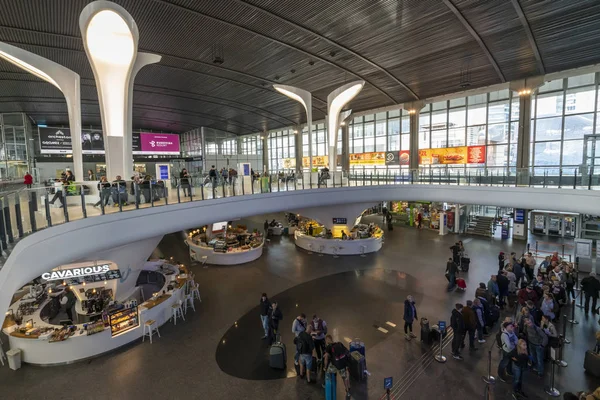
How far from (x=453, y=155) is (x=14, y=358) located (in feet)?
84.6

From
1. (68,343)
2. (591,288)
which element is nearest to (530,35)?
(591,288)

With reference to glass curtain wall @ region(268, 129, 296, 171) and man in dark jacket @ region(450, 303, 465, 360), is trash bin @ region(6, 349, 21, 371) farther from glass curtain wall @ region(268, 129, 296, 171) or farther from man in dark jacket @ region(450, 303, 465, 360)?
glass curtain wall @ region(268, 129, 296, 171)

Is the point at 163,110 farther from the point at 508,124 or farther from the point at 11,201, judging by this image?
the point at 508,124

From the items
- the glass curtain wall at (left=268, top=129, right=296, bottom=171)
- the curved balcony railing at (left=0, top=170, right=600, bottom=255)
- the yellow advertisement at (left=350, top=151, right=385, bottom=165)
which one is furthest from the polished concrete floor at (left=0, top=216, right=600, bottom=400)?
the glass curtain wall at (left=268, top=129, right=296, bottom=171)

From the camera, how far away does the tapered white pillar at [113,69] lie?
30.7 feet

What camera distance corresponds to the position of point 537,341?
6.54m

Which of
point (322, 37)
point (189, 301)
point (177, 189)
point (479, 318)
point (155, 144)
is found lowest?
point (189, 301)

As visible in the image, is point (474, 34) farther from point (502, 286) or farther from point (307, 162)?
point (307, 162)

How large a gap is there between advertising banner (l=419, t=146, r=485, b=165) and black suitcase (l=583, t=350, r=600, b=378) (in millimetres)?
17474

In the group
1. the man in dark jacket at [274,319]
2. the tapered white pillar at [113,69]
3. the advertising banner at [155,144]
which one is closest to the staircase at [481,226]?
the man in dark jacket at [274,319]

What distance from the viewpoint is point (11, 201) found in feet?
17.3

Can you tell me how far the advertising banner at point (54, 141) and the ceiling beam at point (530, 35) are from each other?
32.7 metres

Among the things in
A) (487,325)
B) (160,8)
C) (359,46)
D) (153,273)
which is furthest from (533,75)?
(153,273)

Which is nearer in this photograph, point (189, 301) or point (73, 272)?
point (73, 272)
